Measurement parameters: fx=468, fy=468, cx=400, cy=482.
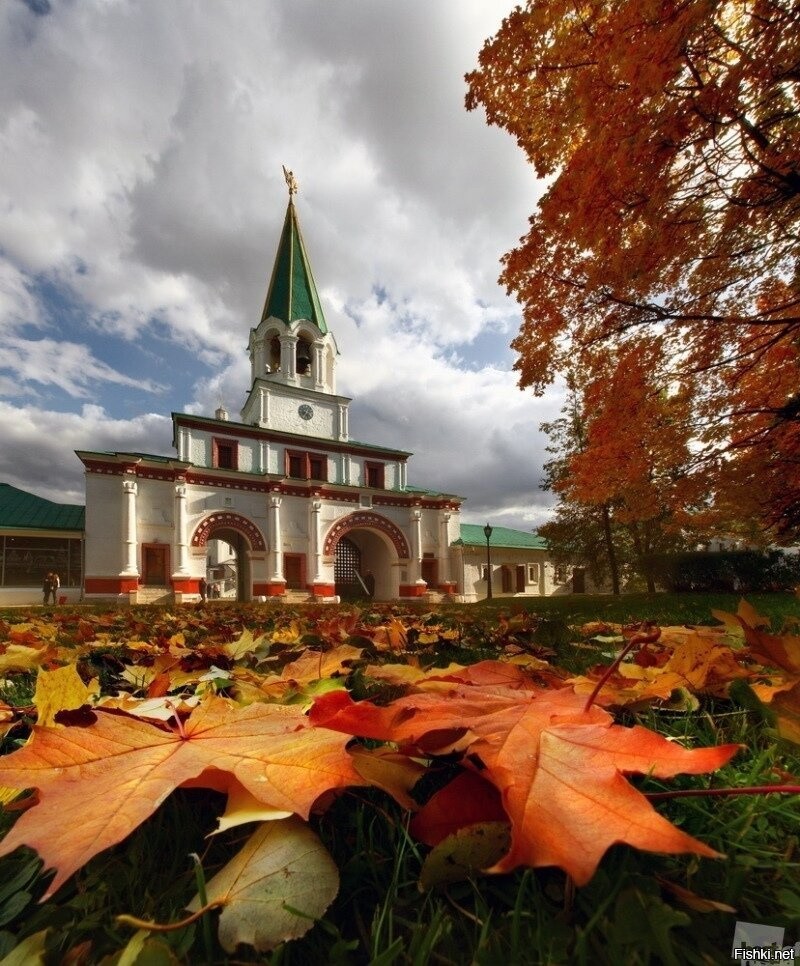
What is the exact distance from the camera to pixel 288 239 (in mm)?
23812

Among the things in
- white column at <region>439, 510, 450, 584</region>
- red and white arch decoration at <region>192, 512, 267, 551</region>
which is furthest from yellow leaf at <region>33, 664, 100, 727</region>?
white column at <region>439, 510, 450, 584</region>

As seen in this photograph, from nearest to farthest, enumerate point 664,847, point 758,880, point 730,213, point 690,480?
point 664,847, point 758,880, point 730,213, point 690,480

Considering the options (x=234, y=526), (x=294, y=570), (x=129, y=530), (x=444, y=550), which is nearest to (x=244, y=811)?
(x=129, y=530)

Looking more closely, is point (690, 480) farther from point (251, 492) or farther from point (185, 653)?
point (251, 492)

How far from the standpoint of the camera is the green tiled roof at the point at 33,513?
55.1 feet

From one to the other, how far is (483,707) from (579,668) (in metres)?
0.90

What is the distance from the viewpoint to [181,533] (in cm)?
1655

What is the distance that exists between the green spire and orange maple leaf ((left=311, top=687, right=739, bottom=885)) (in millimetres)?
22876

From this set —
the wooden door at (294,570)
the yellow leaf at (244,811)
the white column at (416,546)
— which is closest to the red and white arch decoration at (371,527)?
the white column at (416,546)

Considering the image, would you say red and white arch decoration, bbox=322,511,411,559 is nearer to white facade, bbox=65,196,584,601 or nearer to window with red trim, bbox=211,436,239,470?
white facade, bbox=65,196,584,601

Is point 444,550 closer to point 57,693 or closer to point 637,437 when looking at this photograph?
point 637,437

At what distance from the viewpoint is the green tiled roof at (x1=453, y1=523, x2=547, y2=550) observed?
24578 mm

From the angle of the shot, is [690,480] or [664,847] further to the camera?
[690,480]

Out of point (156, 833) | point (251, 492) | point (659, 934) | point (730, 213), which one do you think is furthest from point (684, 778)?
point (251, 492)
